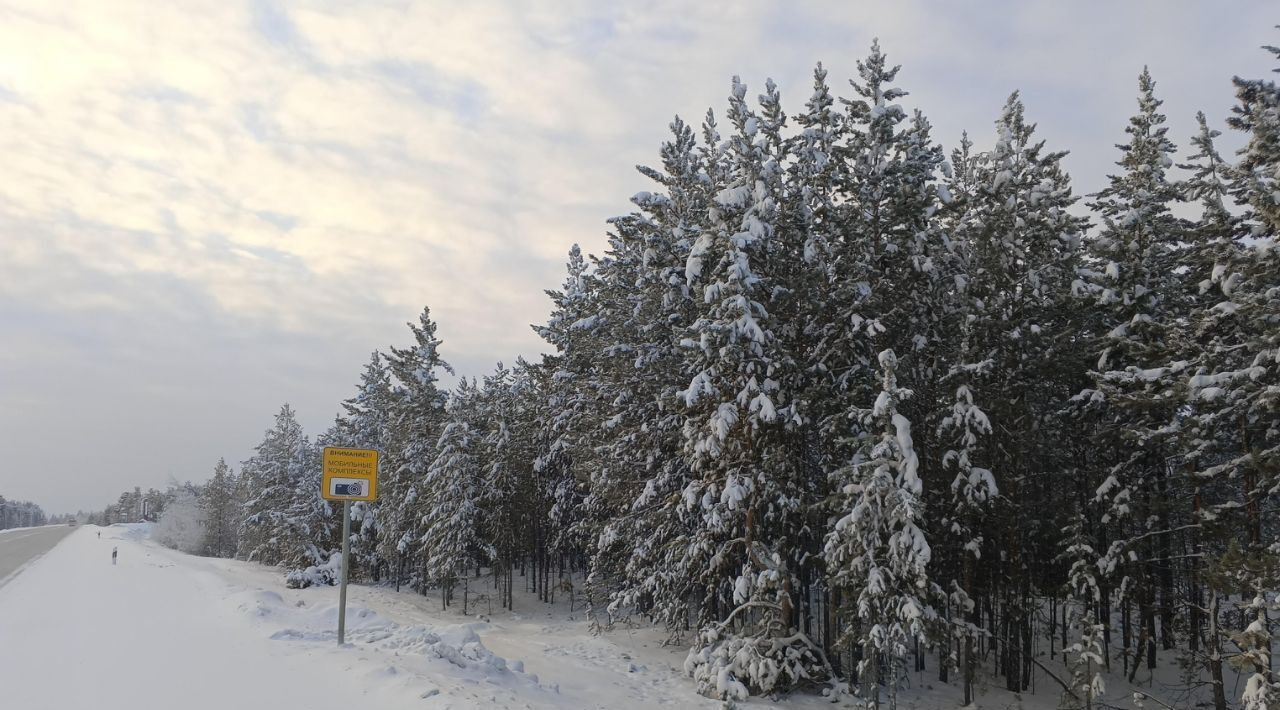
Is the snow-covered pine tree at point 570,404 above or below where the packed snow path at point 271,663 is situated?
above

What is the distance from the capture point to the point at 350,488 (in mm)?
13477

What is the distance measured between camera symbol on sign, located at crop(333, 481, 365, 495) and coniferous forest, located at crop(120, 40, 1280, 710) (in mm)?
7025

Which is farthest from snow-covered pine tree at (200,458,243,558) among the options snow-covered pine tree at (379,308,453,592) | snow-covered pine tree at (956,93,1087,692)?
snow-covered pine tree at (956,93,1087,692)

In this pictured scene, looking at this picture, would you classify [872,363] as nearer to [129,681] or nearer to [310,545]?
[129,681]

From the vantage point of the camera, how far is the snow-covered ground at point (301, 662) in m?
9.76

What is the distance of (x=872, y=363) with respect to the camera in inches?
670

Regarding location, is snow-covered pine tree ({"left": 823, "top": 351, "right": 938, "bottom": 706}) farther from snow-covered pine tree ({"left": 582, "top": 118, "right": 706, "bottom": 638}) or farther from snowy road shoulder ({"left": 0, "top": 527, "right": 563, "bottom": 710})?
snowy road shoulder ({"left": 0, "top": 527, "right": 563, "bottom": 710})

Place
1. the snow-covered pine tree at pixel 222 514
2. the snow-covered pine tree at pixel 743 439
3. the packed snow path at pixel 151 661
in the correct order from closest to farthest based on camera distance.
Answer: the packed snow path at pixel 151 661 < the snow-covered pine tree at pixel 743 439 < the snow-covered pine tree at pixel 222 514

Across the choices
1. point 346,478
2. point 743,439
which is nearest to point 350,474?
point 346,478

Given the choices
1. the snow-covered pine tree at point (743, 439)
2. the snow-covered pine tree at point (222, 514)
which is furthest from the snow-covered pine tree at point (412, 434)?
the snow-covered pine tree at point (222, 514)

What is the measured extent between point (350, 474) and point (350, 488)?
284 millimetres

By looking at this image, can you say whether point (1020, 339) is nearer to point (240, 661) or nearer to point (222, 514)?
point (240, 661)

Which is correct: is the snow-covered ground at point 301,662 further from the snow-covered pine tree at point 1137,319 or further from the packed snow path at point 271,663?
the snow-covered pine tree at point 1137,319

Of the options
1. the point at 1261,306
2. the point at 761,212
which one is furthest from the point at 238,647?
the point at 1261,306
